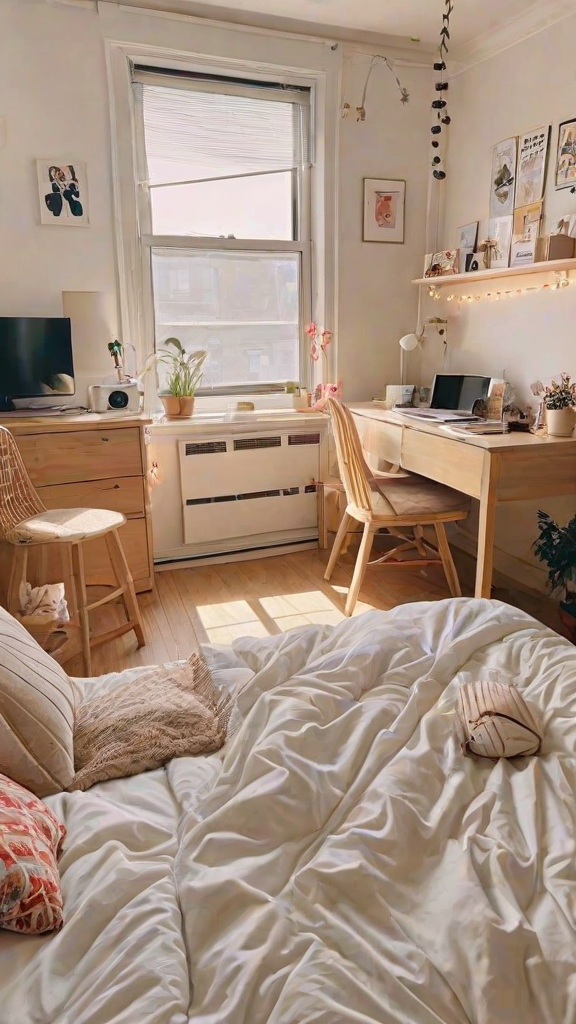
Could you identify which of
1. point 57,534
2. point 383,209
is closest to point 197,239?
point 383,209

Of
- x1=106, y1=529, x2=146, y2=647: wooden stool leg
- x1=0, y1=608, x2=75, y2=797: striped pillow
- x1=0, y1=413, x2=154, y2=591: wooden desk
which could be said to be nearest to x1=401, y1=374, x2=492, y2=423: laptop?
x1=0, y1=413, x2=154, y2=591: wooden desk

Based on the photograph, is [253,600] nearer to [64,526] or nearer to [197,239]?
[64,526]

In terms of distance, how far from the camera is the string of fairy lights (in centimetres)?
278

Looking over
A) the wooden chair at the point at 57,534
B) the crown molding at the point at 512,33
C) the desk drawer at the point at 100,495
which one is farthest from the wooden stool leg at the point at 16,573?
the crown molding at the point at 512,33

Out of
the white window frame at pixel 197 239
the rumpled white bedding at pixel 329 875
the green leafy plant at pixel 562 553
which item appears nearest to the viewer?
the rumpled white bedding at pixel 329 875

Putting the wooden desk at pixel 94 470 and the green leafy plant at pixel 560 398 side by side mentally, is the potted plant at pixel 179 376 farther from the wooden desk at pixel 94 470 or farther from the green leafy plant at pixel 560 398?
the green leafy plant at pixel 560 398

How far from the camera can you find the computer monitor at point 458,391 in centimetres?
321

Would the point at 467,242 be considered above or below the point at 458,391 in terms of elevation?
above

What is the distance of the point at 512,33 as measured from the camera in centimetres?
306

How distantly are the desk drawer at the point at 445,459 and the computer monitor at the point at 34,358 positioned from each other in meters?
1.52

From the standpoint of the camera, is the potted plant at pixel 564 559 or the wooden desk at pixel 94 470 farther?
the wooden desk at pixel 94 470

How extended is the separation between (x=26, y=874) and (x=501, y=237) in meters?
3.11

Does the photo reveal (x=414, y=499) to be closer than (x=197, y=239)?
Yes

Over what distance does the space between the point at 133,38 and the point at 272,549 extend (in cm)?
247
